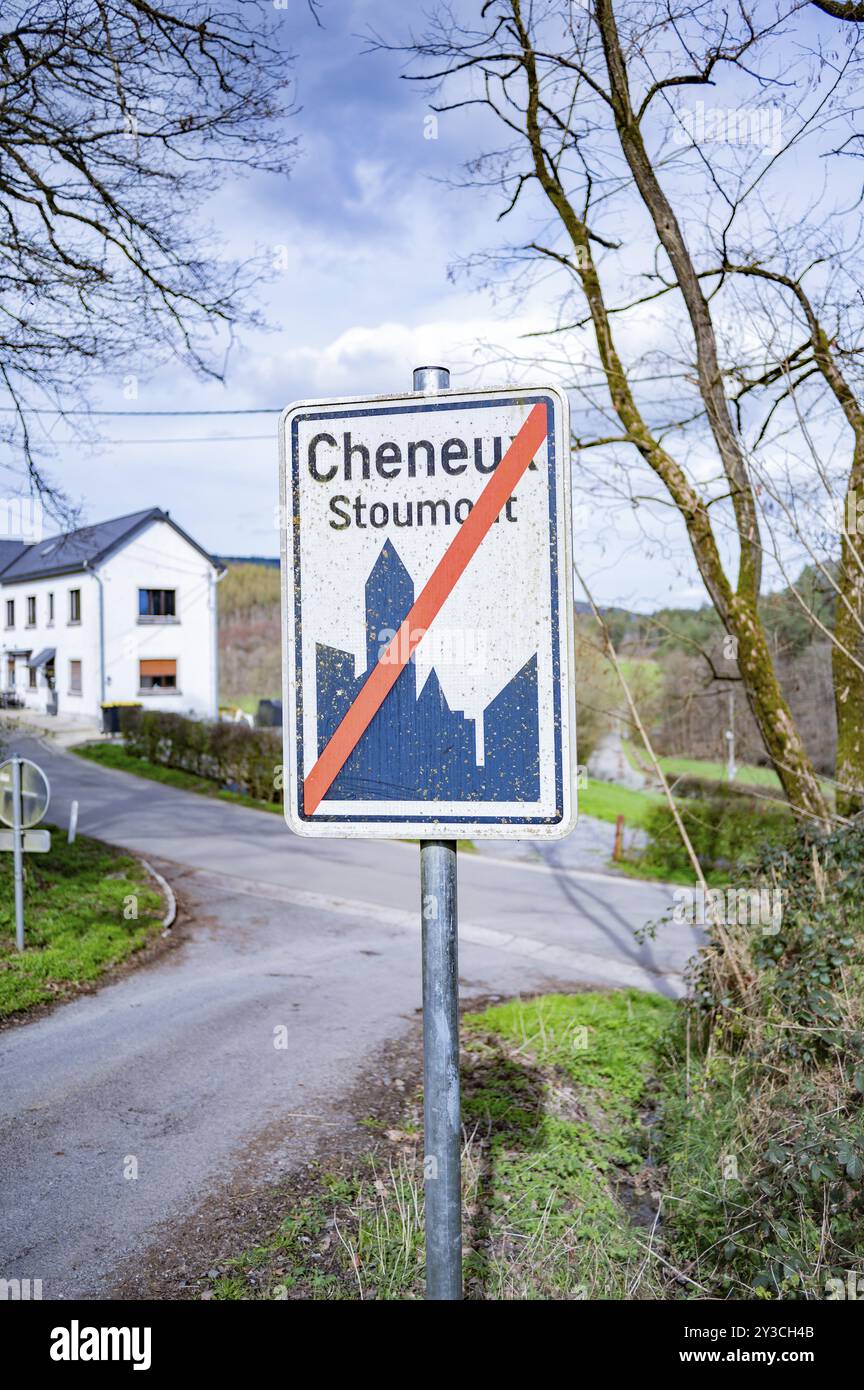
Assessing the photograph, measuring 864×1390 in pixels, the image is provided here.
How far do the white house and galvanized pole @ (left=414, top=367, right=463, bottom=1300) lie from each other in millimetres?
31409

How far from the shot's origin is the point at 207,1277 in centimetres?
343

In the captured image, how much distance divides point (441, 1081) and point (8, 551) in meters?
39.6

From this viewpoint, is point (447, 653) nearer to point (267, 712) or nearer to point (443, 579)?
point (443, 579)

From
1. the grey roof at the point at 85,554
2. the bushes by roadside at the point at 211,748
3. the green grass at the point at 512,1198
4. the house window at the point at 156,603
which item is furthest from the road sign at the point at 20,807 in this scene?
the house window at the point at 156,603

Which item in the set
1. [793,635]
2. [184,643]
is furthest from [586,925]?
[184,643]

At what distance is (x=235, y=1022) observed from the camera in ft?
23.4

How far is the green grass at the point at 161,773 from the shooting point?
21812mm

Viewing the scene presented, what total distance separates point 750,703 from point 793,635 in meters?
1.67

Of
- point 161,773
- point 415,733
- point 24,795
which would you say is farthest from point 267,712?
point 415,733

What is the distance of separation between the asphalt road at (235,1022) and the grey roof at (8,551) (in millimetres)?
23857

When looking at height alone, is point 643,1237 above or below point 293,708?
below

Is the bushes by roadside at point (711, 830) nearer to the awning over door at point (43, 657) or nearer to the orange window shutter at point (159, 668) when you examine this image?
the orange window shutter at point (159, 668)
